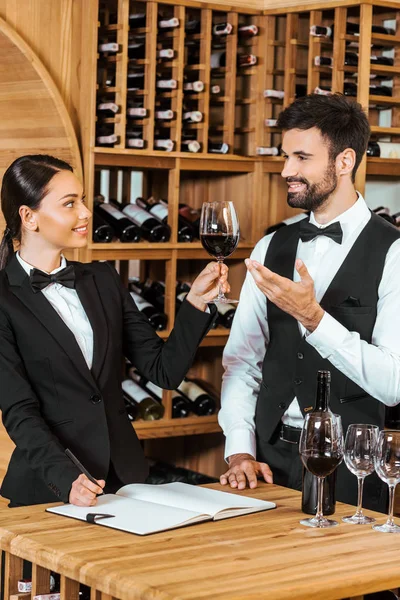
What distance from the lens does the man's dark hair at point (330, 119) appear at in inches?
123

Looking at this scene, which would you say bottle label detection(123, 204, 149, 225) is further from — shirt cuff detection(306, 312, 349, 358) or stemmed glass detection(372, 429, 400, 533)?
stemmed glass detection(372, 429, 400, 533)

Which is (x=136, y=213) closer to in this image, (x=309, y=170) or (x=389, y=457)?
(x=309, y=170)

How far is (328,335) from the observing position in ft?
8.85

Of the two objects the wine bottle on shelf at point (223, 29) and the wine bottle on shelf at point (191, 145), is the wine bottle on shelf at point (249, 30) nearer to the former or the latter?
the wine bottle on shelf at point (223, 29)

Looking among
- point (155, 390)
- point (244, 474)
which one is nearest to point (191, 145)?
point (155, 390)

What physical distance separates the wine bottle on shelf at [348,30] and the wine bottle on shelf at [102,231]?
123 centimetres

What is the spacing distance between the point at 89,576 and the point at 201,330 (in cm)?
106

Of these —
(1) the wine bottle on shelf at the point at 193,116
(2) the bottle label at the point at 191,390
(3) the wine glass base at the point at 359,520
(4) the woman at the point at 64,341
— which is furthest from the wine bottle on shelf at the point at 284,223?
(3) the wine glass base at the point at 359,520

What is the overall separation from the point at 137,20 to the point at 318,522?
2.78 meters

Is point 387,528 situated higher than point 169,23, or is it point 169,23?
point 169,23

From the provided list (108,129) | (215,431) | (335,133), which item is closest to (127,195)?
(108,129)

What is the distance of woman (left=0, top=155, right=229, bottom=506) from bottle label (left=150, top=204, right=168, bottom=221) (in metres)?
1.48

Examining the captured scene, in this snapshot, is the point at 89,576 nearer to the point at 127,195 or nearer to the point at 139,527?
Result: the point at 139,527

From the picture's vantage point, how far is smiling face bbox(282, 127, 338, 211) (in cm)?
309
